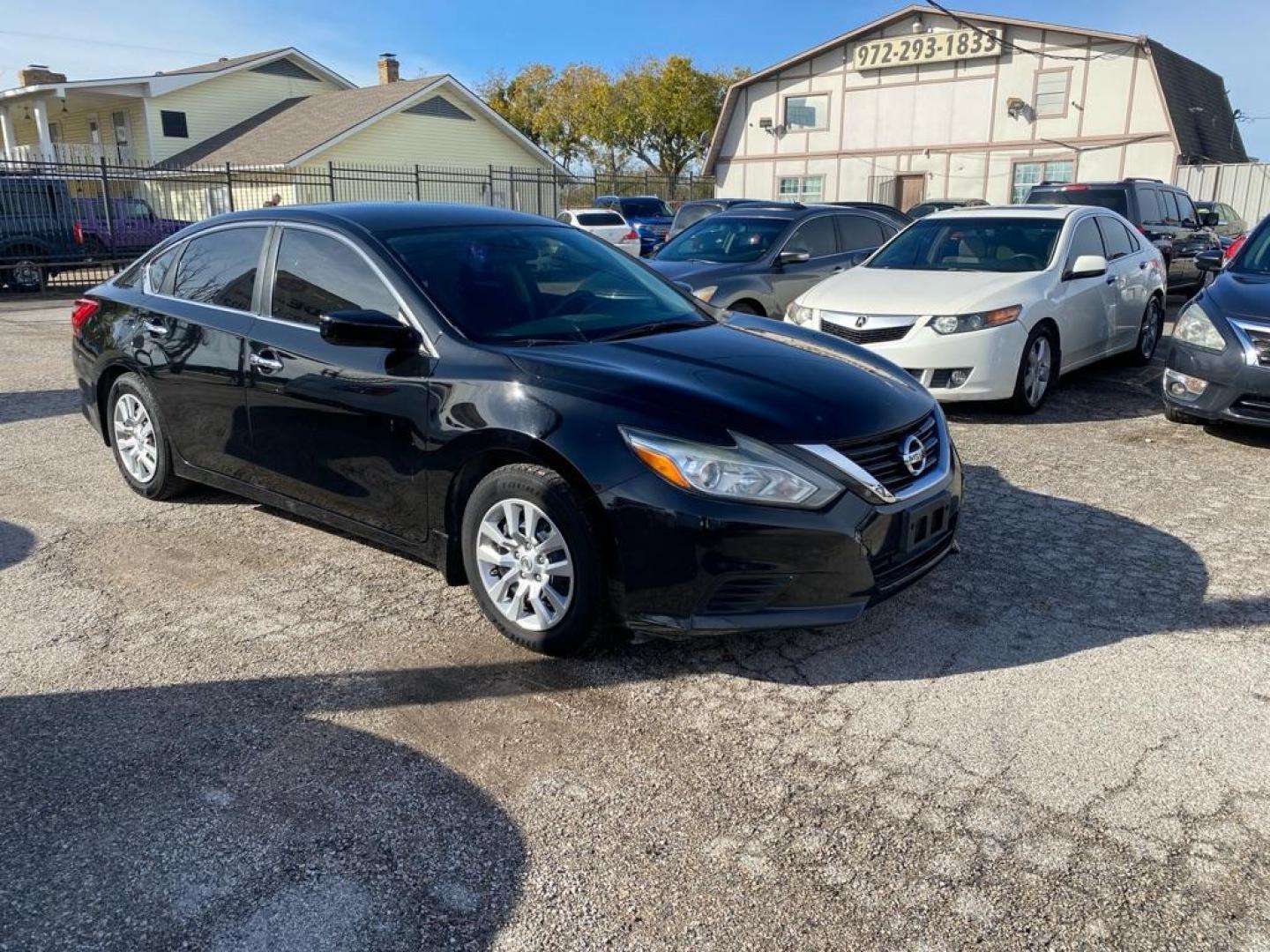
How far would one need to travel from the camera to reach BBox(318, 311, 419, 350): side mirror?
3852mm

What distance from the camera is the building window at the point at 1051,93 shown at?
103 ft

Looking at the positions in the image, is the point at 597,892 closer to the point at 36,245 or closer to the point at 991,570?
the point at 991,570

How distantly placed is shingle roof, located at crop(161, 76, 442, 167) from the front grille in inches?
1211

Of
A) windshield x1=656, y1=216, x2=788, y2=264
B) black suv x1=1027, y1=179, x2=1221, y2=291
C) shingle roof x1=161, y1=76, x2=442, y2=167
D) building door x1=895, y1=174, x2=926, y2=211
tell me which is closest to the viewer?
windshield x1=656, y1=216, x2=788, y2=264

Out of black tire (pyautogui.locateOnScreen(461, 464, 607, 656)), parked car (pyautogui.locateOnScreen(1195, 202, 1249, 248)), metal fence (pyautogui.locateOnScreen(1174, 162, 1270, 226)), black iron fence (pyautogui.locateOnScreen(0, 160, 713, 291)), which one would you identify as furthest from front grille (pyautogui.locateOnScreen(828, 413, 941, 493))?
metal fence (pyautogui.locateOnScreen(1174, 162, 1270, 226))

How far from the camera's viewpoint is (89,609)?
4211mm

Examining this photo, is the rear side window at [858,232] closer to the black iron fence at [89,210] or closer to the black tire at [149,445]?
the black tire at [149,445]

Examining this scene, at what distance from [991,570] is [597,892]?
276 centimetres

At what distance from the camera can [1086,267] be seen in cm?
783

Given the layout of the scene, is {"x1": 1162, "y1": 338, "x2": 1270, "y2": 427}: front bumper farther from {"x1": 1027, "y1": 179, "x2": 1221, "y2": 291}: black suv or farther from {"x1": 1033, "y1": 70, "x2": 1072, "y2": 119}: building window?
{"x1": 1033, "y1": 70, "x2": 1072, "y2": 119}: building window

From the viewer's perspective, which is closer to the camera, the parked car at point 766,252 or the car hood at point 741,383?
the car hood at point 741,383

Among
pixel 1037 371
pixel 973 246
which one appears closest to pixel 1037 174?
pixel 973 246

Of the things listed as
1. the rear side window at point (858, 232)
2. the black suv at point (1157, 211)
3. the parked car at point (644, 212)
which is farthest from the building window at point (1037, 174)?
the rear side window at point (858, 232)

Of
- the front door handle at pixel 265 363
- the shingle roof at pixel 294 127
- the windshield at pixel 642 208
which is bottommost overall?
the front door handle at pixel 265 363
